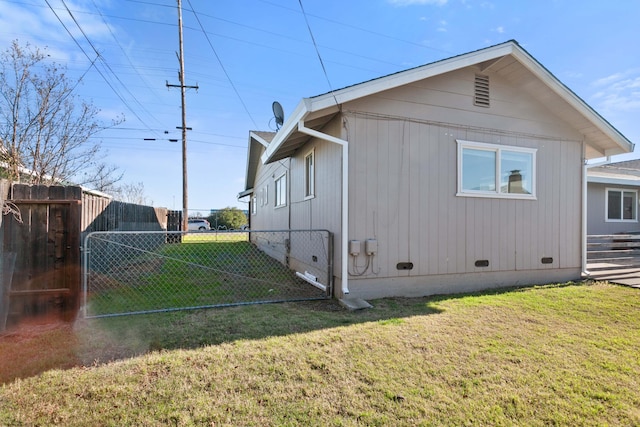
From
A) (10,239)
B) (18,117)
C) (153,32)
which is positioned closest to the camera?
(10,239)

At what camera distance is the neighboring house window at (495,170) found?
18.8ft

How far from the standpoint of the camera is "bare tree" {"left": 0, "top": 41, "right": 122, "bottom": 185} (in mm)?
5891

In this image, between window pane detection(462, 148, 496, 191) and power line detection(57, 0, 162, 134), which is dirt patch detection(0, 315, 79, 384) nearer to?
window pane detection(462, 148, 496, 191)

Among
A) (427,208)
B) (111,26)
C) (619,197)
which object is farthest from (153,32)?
(619,197)

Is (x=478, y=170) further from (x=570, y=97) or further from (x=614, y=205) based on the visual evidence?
(x=614, y=205)

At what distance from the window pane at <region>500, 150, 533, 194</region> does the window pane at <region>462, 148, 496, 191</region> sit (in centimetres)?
20

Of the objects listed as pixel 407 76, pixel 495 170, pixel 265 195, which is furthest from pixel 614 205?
pixel 265 195

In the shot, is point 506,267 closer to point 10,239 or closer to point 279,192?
point 279,192

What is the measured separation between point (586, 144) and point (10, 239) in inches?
396

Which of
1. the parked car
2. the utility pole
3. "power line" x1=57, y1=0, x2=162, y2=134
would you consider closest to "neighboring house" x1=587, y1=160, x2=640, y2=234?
"power line" x1=57, y1=0, x2=162, y2=134

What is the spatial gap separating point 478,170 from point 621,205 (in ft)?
36.3

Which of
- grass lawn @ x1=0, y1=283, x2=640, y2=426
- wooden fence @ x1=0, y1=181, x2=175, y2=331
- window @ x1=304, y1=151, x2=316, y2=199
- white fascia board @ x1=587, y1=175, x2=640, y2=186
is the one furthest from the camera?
white fascia board @ x1=587, y1=175, x2=640, y2=186

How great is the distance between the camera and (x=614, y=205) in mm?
12359

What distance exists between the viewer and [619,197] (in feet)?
40.8
